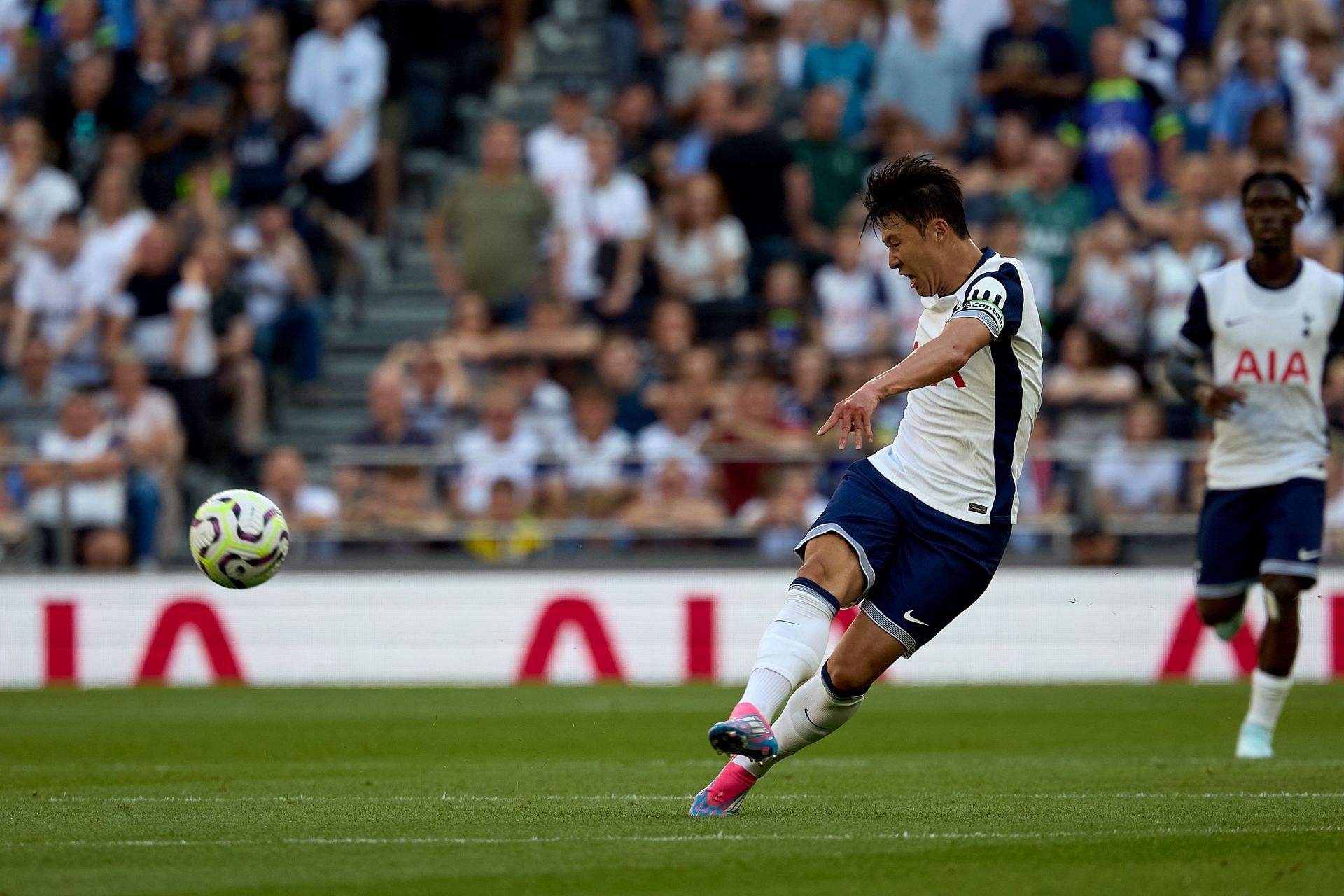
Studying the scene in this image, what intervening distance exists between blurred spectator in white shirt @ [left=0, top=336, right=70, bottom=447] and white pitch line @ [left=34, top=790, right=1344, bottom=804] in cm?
941

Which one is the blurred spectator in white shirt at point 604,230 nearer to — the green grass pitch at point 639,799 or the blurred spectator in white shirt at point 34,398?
the blurred spectator in white shirt at point 34,398

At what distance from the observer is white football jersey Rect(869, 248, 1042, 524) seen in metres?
7.09

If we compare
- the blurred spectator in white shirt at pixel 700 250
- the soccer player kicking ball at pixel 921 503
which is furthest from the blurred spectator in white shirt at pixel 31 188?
the soccer player kicking ball at pixel 921 503

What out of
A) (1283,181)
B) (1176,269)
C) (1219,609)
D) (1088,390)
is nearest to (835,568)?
(1219,609)

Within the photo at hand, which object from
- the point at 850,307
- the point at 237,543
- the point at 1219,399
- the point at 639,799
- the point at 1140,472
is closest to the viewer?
the point at 639,799

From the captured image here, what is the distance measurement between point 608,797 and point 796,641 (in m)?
1.50

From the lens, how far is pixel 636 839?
6.34m

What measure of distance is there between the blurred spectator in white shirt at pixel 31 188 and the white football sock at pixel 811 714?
44.8ft

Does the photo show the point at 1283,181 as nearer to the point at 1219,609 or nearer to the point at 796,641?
the point at 1219,609

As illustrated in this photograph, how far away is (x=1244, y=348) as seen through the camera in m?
9.98

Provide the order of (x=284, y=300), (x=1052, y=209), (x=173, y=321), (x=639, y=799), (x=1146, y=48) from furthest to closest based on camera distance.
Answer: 1. (x=284, y=300)
2. (x=1146, y=48)
3. (x=173, y=321)
4. (x=1052, y=209)
5. (x=639, y=799)

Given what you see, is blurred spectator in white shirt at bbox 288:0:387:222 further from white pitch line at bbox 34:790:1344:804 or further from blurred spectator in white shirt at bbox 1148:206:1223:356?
white pitch line at bbox 34:790:1344:804

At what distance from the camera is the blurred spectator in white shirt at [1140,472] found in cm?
1477

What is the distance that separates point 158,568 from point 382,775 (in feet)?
23.9
